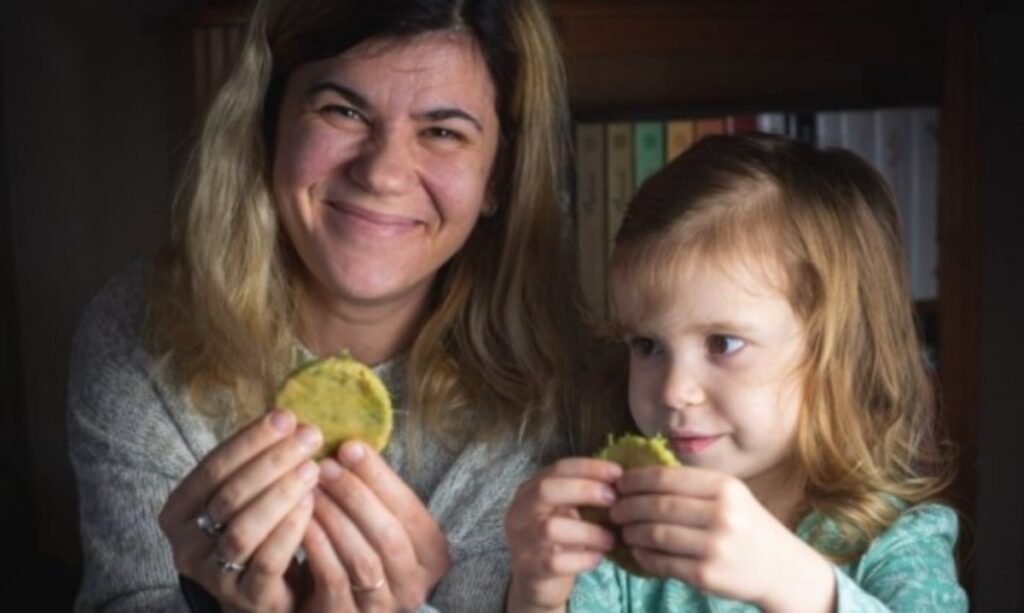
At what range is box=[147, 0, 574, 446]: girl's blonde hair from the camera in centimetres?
164

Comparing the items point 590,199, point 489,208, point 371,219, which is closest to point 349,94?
point 371,219

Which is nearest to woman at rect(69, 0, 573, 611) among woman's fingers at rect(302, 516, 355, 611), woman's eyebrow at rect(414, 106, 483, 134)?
woman's eyebrow at rect(414, 106, 483, 134)

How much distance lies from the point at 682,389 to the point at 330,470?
0.30 metres

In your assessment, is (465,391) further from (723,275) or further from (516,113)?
(723,275)

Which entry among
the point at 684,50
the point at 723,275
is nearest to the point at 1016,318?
the point at 684,50

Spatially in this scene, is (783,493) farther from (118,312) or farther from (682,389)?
(118,312)

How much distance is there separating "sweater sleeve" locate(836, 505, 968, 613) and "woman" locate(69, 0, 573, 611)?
15.4 inches

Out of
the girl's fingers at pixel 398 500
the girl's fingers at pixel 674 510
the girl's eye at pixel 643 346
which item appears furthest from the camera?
the girl's eye at pixel 643 346

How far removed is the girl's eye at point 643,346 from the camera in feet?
4.58

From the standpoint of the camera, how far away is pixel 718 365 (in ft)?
4.44

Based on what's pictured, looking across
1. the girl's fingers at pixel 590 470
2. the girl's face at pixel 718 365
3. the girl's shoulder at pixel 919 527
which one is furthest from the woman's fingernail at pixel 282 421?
the girl's shoulder at pixel 919 527

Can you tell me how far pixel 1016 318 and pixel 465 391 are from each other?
1.33 meters

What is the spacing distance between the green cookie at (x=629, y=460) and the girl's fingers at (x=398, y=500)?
168mm

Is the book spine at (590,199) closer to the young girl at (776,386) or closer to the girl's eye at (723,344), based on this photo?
the young girl at (776,386)
